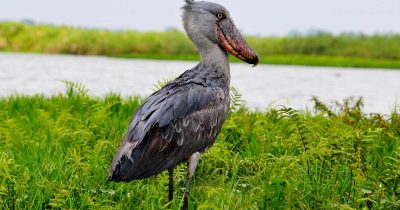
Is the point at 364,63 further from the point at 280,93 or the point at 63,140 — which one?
the point at 63,140

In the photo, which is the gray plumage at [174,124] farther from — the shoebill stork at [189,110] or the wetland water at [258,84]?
the wetland water at [258,84]

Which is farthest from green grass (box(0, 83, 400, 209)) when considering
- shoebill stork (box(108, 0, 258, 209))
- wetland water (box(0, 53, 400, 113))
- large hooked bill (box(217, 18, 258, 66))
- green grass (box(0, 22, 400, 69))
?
green grass (box(0, 22, 400, 69))

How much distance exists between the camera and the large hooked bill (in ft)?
19.8

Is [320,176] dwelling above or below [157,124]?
below

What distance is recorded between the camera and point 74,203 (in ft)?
19.2

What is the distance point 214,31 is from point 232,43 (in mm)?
207

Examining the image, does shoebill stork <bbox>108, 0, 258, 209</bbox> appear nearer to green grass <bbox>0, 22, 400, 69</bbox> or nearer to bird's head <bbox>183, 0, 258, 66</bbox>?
bird's head <bbox>183, 0, 258, 66</bbox>

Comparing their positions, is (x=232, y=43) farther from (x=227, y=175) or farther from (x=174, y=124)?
(x=227, y=175)

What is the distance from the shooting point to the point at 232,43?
603cm

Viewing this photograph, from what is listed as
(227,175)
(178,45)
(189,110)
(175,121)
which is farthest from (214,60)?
(178,45)

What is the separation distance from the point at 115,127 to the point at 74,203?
119 inches

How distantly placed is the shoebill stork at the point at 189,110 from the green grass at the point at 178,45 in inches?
1430

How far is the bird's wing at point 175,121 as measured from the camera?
208 inches

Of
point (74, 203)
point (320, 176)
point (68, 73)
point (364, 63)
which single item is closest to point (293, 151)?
point (320, 176)
